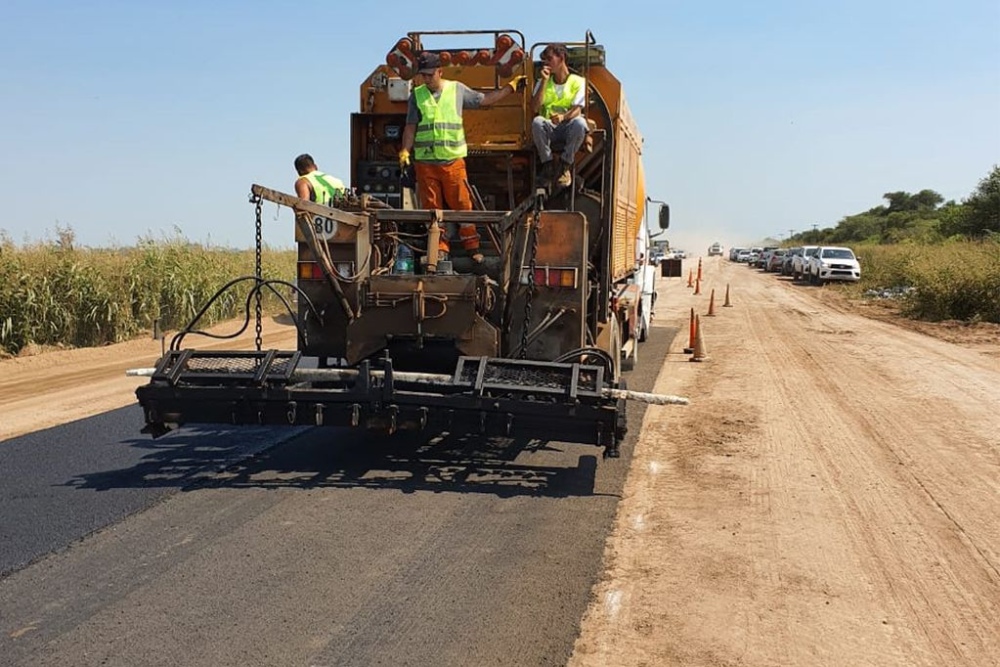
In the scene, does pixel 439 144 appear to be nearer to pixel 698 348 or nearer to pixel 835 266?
pixel 698 348

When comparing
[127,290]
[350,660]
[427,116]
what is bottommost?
[350,660]

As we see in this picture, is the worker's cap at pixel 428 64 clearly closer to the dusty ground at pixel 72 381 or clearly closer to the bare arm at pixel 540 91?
the bare arm at pixel 540 91

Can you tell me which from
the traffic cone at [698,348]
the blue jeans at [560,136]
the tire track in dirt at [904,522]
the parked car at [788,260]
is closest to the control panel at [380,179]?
the blue jeans at [560,136]

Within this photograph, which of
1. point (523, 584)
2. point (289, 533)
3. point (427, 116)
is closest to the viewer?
point (523, 584)

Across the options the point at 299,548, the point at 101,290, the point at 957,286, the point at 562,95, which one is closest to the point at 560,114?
the point at 562,95

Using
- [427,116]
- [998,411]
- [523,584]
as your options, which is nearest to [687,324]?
[998,411]

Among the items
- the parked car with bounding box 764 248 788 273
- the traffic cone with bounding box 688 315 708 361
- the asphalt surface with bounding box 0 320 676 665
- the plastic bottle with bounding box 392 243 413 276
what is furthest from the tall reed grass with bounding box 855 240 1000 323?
the parked car with bounding box 764 248 788 273

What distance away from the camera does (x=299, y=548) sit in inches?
191

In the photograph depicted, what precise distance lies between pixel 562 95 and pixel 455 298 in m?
2.21

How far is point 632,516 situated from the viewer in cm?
559

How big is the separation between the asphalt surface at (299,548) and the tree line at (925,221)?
2558 cm

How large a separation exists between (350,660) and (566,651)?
0.90 meters

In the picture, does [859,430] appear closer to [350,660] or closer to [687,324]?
[350,660]

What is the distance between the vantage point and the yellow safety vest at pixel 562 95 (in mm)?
7516
